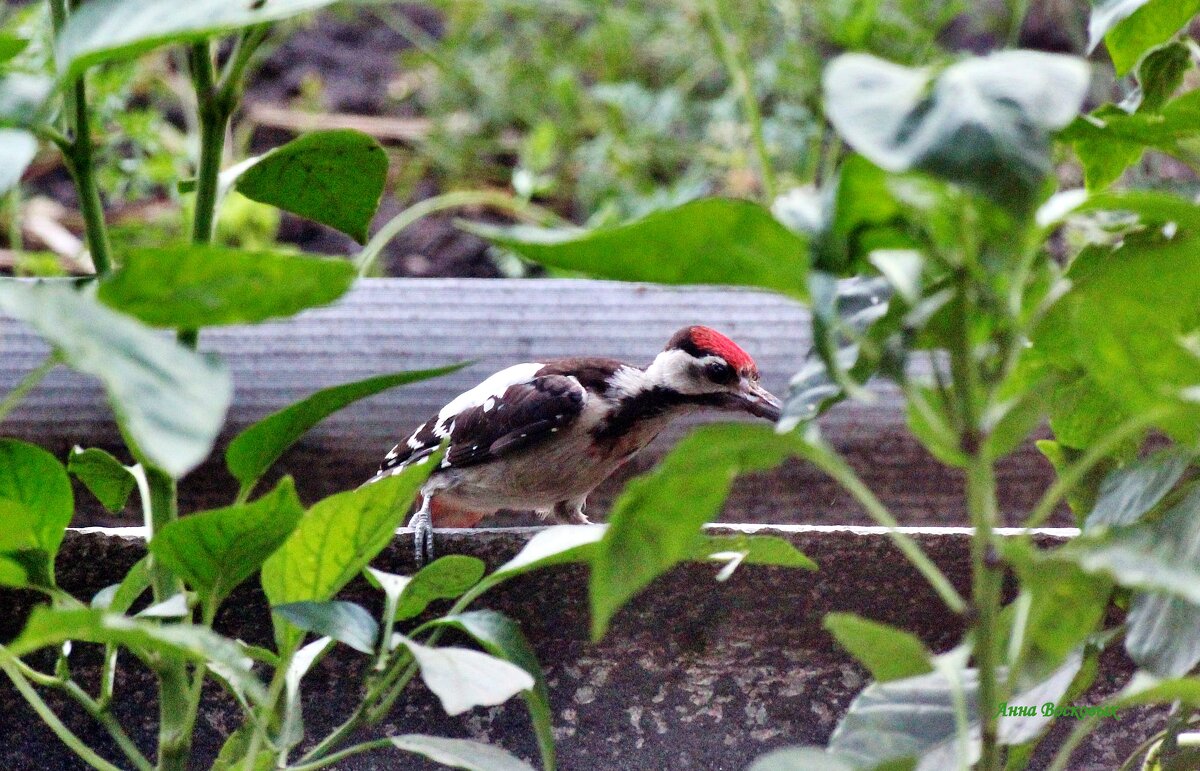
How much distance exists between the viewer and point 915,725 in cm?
67

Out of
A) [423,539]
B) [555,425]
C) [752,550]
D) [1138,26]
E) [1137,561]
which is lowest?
[555,425]

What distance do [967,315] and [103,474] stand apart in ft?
1.97

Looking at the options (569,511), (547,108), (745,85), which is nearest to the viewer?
(569,511)

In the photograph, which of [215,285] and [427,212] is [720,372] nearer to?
[427,212]

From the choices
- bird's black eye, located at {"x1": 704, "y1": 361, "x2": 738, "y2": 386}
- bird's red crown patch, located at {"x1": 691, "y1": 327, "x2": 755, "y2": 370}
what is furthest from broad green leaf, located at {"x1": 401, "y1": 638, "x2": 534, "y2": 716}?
bird's black eye, located at {"x1": 704, "y1": 361, "x2": 738, "y2": 386}

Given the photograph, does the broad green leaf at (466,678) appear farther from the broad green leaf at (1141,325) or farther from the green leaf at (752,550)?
the broad green leaf at (1141,325)

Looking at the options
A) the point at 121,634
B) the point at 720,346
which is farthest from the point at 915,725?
the point at 720,346

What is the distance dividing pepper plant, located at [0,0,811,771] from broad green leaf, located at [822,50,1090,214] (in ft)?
0.59

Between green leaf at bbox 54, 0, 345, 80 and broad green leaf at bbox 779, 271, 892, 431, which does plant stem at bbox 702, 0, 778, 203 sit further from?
green leaf at bbox 54, 0, 345, 80

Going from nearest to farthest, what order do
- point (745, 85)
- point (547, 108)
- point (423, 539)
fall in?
point (423, 539), point (745, 85), point (547, 108)

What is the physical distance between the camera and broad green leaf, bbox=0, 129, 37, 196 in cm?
58

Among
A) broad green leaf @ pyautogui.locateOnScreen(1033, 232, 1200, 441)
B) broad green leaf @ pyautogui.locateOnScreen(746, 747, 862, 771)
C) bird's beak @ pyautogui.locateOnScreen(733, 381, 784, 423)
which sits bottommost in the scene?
bird's beak @ pyautogui.locateOnScreen(733, 381, 784, 423)

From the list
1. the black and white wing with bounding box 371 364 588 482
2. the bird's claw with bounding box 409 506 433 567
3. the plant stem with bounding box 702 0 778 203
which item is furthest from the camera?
the plant stem with bounding box 702 0 778 203

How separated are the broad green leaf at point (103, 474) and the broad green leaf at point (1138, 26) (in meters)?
0.69
